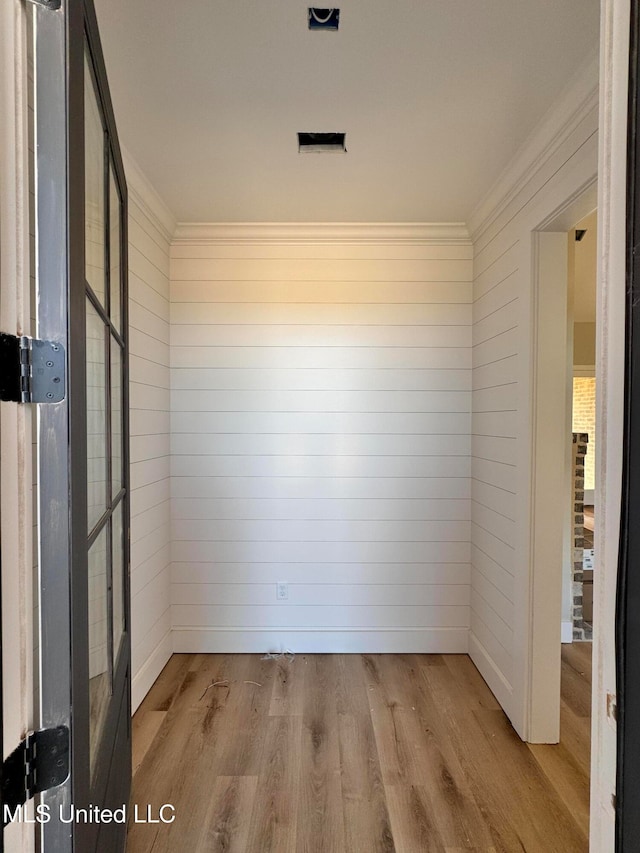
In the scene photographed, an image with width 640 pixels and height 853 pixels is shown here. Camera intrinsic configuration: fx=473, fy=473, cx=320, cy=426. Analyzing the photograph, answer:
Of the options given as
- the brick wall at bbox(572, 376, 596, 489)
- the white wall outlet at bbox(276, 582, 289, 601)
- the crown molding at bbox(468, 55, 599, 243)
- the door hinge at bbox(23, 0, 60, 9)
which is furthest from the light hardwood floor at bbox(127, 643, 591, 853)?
the brick wall at bbox(572, 376, 596, 489)

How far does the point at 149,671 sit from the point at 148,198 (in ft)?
8.13

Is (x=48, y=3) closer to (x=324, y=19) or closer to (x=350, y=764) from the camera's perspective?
(x=324, y=19)

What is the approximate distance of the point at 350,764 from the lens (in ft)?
6.50

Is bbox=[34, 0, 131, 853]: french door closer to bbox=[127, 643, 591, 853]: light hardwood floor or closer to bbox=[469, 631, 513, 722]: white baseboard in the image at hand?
bbox=[127, 643, 591, 853]: light hardwood floor

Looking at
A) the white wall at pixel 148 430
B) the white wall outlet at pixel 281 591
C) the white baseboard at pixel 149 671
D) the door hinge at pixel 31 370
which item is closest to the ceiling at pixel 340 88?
the white wall at pixel 148 430

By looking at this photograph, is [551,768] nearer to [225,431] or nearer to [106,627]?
[106,627]

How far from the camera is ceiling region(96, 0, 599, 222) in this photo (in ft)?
4.53

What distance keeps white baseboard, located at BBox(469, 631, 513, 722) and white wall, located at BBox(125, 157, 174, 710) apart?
1.82 metres

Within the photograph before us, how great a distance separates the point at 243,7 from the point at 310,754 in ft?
8.87

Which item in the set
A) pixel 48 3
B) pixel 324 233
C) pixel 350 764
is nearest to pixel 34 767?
pixel 48 3

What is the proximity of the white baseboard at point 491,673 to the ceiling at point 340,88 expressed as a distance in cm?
251

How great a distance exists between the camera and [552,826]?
5.57 feet

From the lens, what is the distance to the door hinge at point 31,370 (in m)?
0.68

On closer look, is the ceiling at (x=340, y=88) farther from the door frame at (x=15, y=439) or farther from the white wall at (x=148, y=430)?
the door frame at (x=15, y=439)
